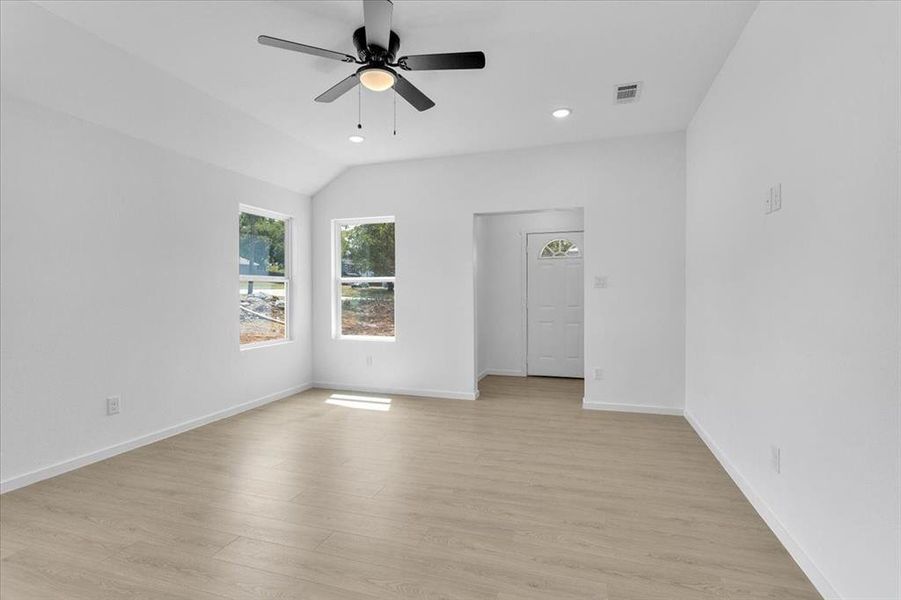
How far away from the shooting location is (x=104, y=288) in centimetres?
331

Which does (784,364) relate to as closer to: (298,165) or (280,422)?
(280,422)

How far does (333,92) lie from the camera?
2.82 meters

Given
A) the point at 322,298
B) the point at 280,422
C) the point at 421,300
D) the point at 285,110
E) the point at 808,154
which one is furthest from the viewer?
the point at 322,298

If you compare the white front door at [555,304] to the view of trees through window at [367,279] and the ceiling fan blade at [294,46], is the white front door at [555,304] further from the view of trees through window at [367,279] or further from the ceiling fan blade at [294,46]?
the ceiling fan blade at [294,46]

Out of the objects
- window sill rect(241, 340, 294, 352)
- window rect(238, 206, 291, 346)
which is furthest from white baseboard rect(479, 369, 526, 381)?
window rect(238, 206, 291, 346)

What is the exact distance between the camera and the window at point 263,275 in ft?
15.6

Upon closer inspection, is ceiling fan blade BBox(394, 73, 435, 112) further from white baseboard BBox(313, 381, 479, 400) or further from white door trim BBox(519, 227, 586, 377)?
white door trim BBox(519, 227, 586, 377)

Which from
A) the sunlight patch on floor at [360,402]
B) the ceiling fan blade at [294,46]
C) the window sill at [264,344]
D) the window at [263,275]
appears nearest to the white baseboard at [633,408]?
the sunlight patch on floor at [360,402]

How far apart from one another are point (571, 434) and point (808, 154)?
271 centimetres

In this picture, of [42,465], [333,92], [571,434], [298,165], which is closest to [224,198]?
Result: [298,165]

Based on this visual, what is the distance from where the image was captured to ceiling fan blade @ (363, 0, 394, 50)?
2048mm

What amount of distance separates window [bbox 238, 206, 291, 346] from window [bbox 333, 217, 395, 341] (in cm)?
64

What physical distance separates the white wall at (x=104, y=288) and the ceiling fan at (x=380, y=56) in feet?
5.97

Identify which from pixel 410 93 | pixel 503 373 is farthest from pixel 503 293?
pixel 410 93
